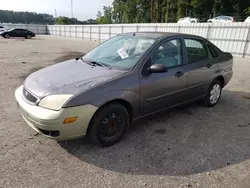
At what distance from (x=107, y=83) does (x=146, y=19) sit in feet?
157

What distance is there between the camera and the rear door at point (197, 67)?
3.75 m

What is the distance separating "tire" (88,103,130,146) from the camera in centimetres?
268

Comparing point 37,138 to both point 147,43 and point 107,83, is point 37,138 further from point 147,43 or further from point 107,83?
point 147,43

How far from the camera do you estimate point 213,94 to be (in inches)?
178

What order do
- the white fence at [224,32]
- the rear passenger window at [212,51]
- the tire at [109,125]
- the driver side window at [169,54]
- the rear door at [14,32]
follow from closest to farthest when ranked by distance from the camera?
the tire at [109,125], the driver side window at [169,54], the rear passenger window at [212,51], the white fence at [224,32], the rear door at [14,32]

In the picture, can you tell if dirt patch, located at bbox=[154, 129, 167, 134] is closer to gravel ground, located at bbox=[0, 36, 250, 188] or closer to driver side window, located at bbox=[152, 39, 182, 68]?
gravel ground, located at bbox=[0, 36, 250, 188]

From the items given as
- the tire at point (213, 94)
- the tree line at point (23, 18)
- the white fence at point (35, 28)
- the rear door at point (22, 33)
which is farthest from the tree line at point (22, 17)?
the tire at point (213, 94)

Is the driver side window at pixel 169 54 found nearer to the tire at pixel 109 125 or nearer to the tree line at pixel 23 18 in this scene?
the tire at pixel 109 125

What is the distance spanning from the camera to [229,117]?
4.08m

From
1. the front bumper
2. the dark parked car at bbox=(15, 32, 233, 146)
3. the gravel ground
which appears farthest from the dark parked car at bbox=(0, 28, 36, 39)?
the front bumper

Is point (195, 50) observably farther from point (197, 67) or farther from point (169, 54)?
point (169, 54)

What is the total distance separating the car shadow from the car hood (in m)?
0.85

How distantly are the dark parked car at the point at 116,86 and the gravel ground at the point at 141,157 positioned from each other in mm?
327

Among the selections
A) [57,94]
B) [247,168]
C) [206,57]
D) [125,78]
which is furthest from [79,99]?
A: [206,57]
